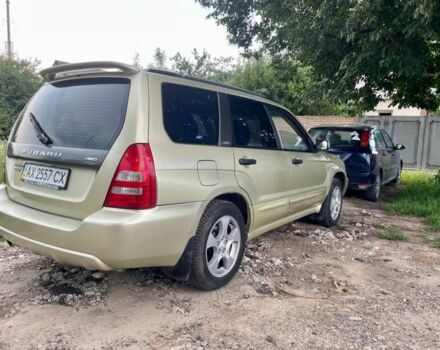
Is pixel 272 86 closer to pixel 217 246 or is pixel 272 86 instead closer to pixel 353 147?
pixel 353 147

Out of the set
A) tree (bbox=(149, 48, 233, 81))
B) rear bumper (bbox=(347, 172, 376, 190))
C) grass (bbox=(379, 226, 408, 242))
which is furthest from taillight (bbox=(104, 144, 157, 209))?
tree (bbox=(149, 48, 233, 81))

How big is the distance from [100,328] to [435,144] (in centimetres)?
1520

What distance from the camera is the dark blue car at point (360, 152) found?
7016 mm

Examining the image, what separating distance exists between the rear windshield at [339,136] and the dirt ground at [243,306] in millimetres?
3324

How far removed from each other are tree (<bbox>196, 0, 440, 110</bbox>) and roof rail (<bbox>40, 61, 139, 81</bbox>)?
405cm

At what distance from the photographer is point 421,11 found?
468 cm

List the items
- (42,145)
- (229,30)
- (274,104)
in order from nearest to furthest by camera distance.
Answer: (42,145) < (274,104) < (229,30)

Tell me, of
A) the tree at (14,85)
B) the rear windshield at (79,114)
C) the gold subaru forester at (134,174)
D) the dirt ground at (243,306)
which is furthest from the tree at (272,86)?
the rear windshield at (79,114)

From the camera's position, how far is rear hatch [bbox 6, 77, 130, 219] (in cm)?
249

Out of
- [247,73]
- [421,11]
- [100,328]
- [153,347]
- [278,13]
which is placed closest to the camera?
[153,347]

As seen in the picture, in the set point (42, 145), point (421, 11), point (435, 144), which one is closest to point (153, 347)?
point (42, 145)

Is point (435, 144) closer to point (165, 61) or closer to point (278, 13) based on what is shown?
point (278, 13)

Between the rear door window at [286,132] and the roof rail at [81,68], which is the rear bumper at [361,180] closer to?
the rear door window at [286,132]

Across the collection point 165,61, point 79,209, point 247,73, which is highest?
point 165,61
